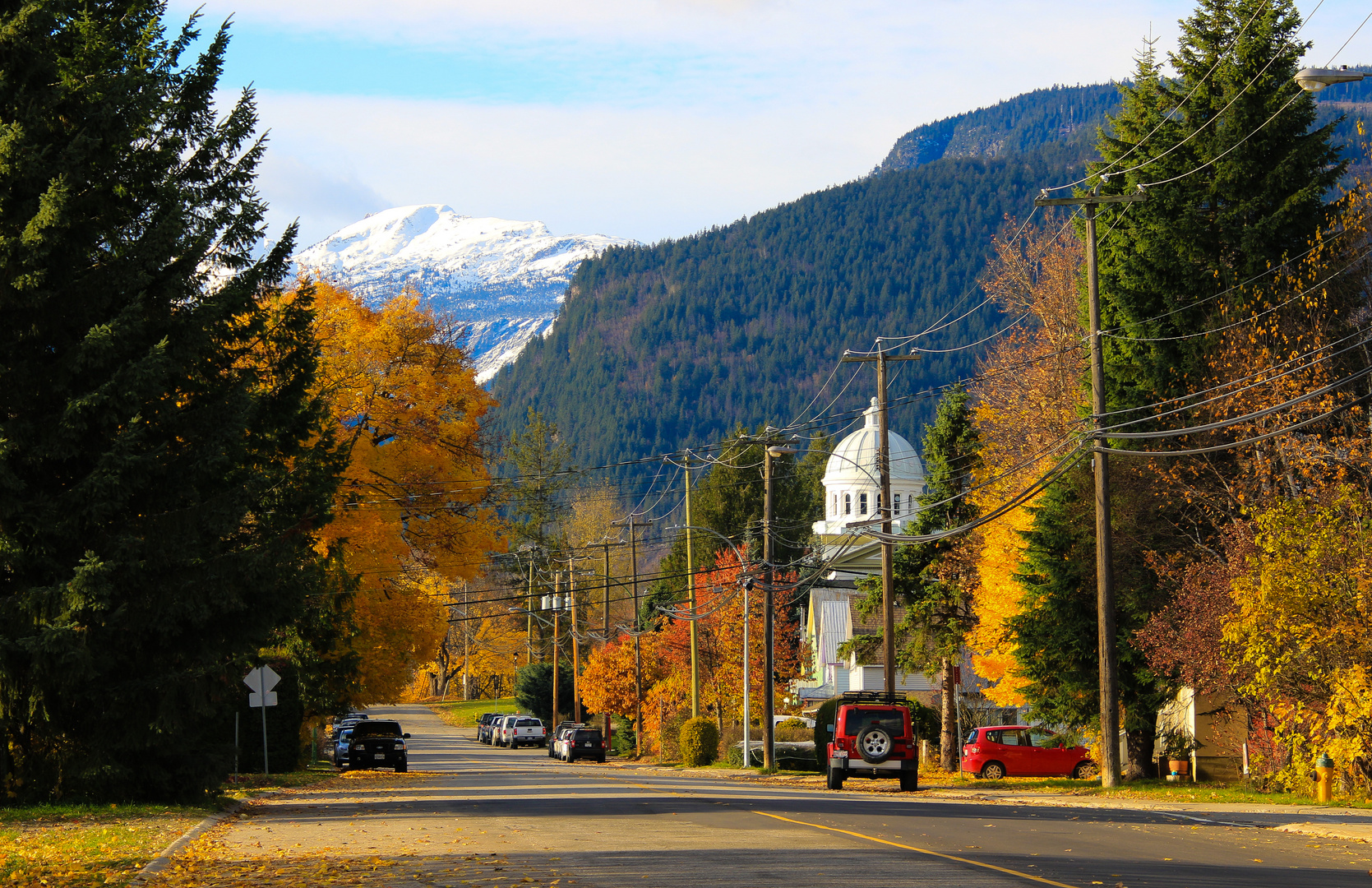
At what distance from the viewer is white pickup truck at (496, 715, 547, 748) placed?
75562 mm

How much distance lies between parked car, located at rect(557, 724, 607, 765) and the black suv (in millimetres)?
16769

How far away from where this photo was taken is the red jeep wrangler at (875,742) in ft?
99.3

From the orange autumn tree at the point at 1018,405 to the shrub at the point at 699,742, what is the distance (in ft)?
40.1

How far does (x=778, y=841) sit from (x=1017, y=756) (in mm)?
23552

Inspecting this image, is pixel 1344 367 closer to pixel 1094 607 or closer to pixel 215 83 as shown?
pixel 1094 607

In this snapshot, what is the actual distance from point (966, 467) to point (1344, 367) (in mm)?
16731

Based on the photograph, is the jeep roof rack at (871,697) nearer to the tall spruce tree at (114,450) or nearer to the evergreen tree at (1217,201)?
the evergreen tree at (1217,201)

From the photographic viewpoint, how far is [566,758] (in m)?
60.2

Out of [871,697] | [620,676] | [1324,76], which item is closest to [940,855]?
[1324,76]

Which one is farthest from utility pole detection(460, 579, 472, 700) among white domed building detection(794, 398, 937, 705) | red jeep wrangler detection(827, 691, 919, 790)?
red jeep wrangler detection(827, 691, 919, 790)

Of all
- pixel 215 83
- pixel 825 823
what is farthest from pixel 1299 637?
pixel 215 83

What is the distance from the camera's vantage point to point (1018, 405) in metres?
43.4

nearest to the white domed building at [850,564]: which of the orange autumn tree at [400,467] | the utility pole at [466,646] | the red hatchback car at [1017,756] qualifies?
the red hatchback car at [1017,756]

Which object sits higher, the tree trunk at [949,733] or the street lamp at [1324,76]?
the street lamp at [1324,76]
